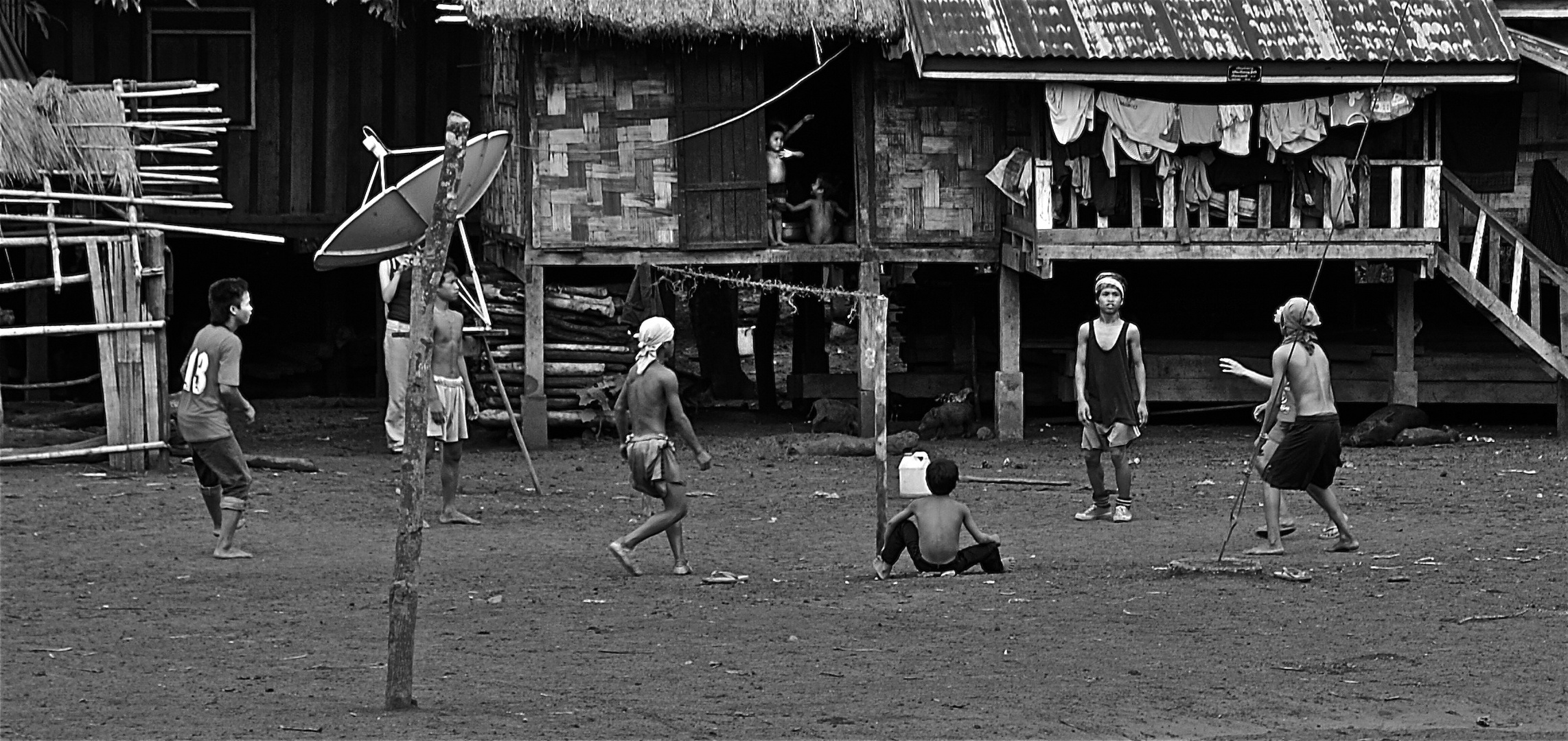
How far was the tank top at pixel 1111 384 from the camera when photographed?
13656 mm

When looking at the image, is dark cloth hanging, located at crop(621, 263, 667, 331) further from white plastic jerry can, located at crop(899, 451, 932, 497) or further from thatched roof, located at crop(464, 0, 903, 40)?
white plastic jerry can, located at crop(899, 451, 932, 497)

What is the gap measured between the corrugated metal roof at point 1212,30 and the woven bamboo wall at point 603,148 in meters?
2.65

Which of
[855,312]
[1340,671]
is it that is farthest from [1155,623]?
Result: [855,312]

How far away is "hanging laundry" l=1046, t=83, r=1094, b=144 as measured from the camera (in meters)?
18.5

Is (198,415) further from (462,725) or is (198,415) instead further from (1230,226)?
Answer: (1230,226)

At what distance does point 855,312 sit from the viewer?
21172 millimetres

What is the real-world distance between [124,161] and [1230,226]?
10083mm

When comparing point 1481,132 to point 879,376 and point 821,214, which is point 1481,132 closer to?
point 821,214

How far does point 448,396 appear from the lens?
44.5ft

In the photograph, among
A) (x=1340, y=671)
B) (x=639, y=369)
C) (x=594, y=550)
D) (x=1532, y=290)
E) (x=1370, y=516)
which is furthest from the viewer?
(x=1532, y=290)

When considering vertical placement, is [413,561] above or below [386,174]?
below

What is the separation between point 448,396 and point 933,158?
7435mm

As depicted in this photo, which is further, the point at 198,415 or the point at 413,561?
the point at 198,415

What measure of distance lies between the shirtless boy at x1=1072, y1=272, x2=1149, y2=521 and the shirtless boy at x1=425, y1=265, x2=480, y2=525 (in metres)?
4.26
